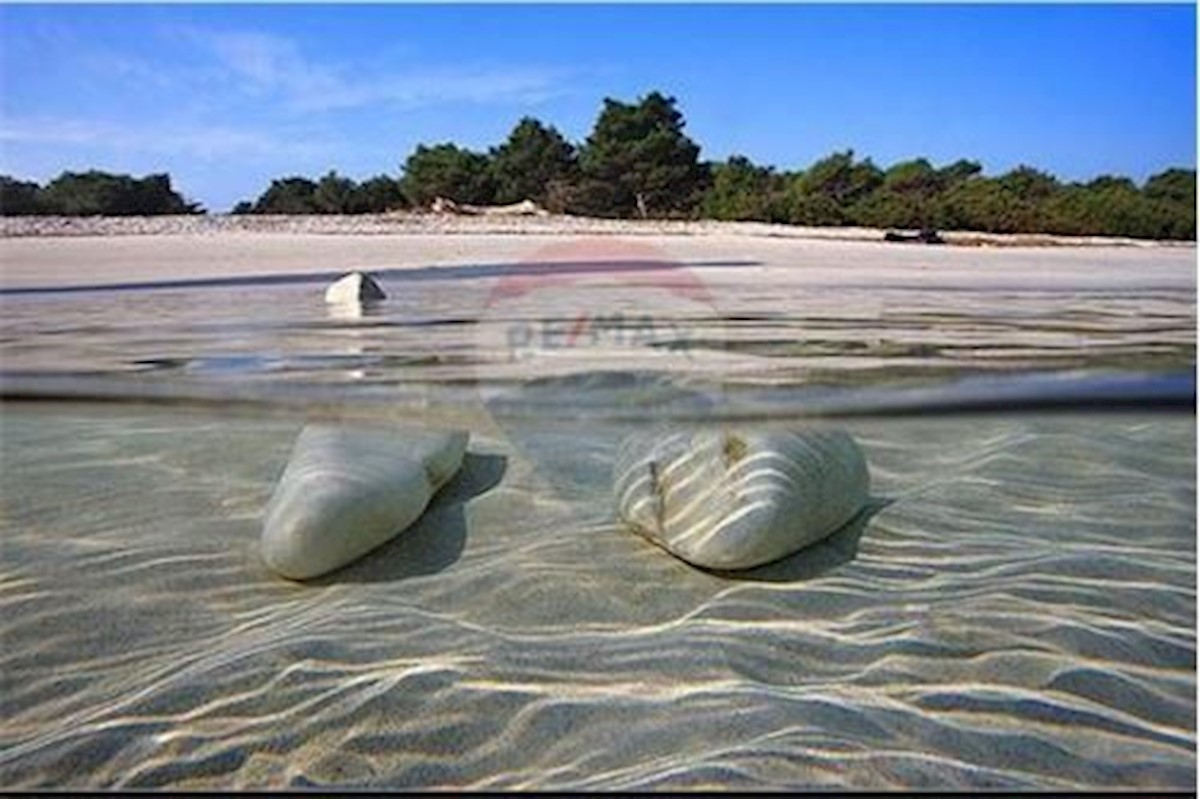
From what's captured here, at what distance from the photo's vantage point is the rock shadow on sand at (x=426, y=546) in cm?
409

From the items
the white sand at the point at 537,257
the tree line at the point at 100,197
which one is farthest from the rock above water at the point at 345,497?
the tree line at the point at 100,197

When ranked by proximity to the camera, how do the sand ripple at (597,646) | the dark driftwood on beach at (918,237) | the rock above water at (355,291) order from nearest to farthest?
the sand ripple at (597,646)
the rock above water at (355,291)
the dark driftwood on beach at (918,237)

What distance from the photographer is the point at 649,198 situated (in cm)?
1481

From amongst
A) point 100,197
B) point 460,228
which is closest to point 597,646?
point 100,197

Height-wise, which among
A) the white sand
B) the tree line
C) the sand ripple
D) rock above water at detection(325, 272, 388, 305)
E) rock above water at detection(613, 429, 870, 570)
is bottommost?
the sand ripple

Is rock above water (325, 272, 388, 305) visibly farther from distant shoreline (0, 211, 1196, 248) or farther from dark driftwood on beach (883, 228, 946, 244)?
dark driftwood on beach (883, 228, 946, 244)

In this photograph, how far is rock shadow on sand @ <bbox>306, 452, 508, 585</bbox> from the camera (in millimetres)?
4086

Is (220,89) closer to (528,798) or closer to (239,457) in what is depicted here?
(239,457)

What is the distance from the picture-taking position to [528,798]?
2762 millimetres

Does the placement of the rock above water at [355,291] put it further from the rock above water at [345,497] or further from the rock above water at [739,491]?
the rock above water at [739,491]

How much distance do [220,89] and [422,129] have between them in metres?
0.99

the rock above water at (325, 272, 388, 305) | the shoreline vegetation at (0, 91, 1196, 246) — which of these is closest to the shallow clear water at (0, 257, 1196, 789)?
the rock above water at (325, 272, 388, 305)

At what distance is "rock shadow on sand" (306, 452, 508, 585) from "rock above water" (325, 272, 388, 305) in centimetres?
Answer: 194

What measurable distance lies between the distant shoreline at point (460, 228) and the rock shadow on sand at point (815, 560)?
23.3 feet
